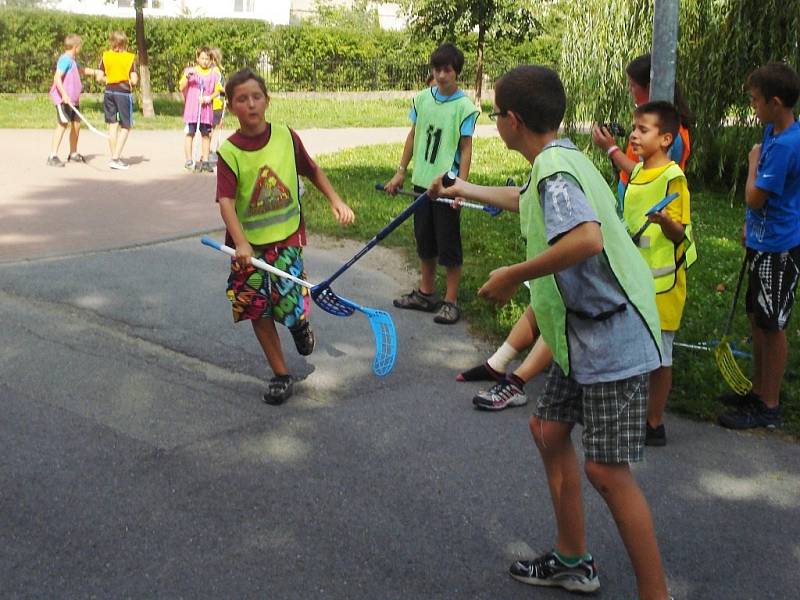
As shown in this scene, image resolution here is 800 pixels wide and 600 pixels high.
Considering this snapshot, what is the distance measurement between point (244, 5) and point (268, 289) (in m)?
39.6

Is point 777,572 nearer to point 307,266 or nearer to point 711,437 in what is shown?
point 711,437

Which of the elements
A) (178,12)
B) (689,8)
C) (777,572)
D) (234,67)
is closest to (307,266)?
(777,572)

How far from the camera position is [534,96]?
3082 millimetres

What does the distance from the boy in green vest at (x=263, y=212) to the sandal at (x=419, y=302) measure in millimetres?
1762

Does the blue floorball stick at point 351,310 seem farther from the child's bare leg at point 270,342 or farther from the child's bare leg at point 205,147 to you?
the child's bare leg at point 205,147

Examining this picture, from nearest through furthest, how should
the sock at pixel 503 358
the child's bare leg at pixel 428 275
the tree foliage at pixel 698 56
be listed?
1. the sock at pixel 503 358
2. the child's bare leg at pixel 428 275
3. the tree foliage at pixel 698 56

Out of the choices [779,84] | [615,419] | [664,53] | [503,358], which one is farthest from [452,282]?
[615,419]

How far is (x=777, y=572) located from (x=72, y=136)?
1181 centimetres

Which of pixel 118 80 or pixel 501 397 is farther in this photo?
pixel 118 80

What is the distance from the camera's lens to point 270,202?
5.14 m

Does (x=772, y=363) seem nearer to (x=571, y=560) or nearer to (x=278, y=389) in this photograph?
(x=571, y=560)

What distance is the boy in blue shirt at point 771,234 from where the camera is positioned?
474 cm

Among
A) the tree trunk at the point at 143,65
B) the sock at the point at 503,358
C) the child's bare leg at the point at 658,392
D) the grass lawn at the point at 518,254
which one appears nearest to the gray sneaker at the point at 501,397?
the sock at the point at 503,358

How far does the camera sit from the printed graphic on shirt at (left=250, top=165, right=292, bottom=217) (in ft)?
16.7
